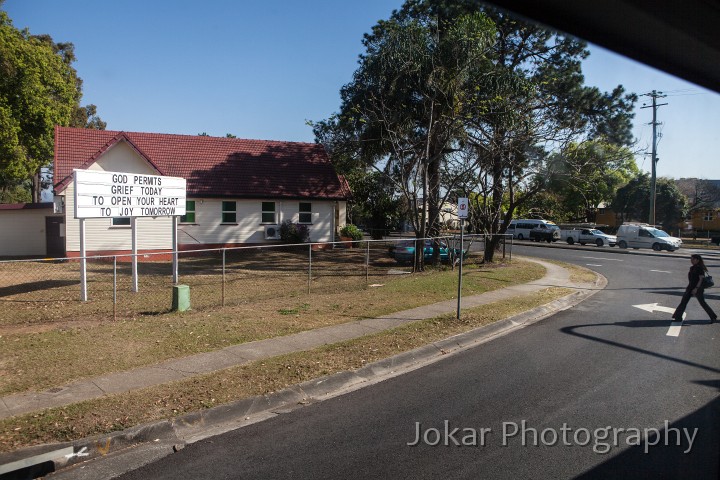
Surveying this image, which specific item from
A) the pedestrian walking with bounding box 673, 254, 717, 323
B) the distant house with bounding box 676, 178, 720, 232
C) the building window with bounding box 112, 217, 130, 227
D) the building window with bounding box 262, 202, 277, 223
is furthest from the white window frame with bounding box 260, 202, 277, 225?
the distant house with bounding box 676, 178, 720, 232

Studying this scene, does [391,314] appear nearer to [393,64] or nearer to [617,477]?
[617,477]

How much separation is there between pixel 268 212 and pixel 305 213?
2038 mm

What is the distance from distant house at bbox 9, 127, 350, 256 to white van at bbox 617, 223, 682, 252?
23.0m

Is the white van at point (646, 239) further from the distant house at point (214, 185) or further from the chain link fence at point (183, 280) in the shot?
the distant house at point (214, 185)

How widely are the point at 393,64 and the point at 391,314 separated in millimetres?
9721

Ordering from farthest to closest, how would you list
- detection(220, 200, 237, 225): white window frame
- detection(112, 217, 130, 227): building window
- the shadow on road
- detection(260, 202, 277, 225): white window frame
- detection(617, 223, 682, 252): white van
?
detection(617, 223, 682, 252): white van, detection(260, 202, 277, 225): white window frame, detection(220, 200, 237, 225): white window frame, detection(112, 217, 130, 227): building window, the shadow on road

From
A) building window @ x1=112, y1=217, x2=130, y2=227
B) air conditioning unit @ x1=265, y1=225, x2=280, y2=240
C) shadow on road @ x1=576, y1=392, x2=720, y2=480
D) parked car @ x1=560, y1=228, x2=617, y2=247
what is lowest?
shadow on road @ x1=576, y1=392, x2=720, y2=480

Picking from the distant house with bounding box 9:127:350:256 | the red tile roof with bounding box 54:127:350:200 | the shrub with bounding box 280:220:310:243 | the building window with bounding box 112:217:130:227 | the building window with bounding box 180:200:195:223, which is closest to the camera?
the distant house with bounding box 9:127:350:256

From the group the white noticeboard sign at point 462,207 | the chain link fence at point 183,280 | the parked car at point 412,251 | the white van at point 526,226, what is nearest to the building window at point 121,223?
the chain link fence at point 183,280

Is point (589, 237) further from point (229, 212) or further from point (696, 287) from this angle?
point (696, 287)

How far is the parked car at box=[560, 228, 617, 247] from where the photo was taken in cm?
4125

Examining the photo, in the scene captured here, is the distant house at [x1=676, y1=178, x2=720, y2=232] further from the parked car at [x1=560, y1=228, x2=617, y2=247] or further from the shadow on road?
the shadow on road

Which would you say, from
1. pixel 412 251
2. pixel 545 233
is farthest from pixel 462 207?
pixel 545 233

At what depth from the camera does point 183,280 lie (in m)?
15.3
